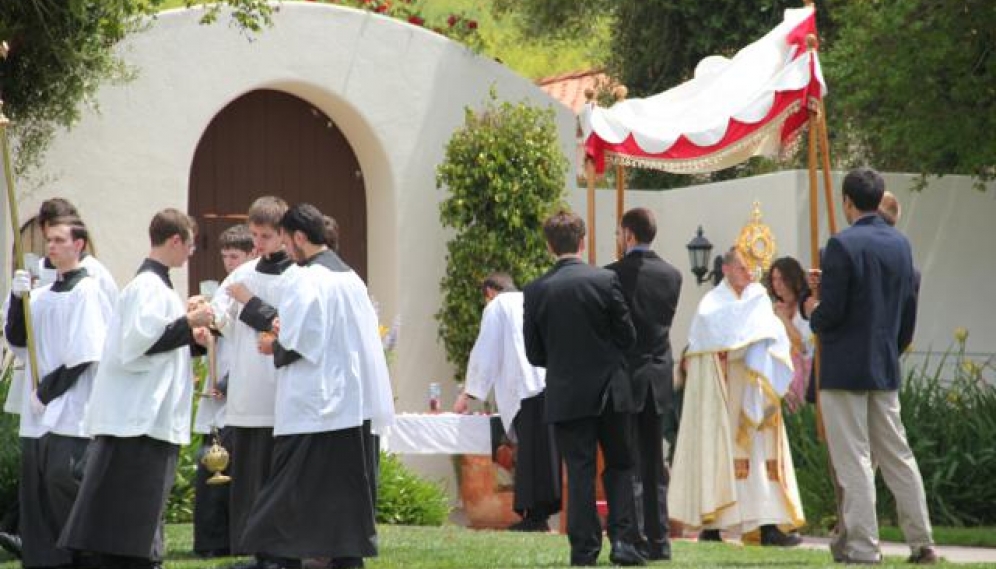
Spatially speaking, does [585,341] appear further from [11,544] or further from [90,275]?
[11,544]

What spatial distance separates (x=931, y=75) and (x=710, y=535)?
5.43 m

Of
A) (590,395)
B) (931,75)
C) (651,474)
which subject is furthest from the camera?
(931,75)

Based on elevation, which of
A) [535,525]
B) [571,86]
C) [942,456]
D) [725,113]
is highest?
[571,86]

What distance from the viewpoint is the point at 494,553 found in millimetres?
10781

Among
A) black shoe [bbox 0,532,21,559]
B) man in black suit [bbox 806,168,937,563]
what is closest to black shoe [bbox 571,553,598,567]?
man in black suit [bbox 806,168,937,563]

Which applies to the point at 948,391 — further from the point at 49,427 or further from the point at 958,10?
the point at 49,427

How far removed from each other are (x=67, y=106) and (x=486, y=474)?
440cm

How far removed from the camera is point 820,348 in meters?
9.85

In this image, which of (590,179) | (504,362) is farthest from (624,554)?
(504,362)

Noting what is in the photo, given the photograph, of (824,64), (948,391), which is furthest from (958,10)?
(948,391)

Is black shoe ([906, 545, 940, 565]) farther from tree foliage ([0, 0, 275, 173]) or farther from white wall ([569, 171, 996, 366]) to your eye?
white wall ([569, 171, 996, 366])

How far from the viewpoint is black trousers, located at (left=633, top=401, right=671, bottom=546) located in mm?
10578

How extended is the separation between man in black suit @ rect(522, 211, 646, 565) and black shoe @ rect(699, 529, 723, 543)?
2.75 metres

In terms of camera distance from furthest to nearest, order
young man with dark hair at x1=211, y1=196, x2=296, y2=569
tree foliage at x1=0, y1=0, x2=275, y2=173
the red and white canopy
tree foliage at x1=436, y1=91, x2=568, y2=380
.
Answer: tree foliage at x1=436, y1=91, x2=568, y2=380 → tree foliage at x1=0, y1=0, x2=275, y2=173 → the red and white canopy → young man with dark hair at x1=211, y1=196, x2=296, y2=569
